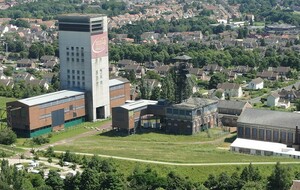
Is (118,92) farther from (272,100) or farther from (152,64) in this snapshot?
(152,64)

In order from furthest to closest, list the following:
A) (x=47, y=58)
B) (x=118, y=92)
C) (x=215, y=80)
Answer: (x=47, y=58) < (x=215, y=80) < (x=118, y=92)

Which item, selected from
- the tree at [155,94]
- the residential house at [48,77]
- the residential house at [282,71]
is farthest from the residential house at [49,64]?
the residential house at [282,71]

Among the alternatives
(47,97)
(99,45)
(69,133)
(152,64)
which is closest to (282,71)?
(152,64)

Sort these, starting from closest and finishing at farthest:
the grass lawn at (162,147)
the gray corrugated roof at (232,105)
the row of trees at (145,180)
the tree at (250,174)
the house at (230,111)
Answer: the row of trees at (145,180), the tree at (250,174), the grass lawn at (162,147), the house at (230,111), the gray corrugated roof at (232,105)

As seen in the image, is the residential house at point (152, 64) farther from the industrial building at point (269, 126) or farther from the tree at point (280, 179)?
the tree at point (280, 179)

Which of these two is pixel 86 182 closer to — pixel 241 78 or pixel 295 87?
pixel 295 87
